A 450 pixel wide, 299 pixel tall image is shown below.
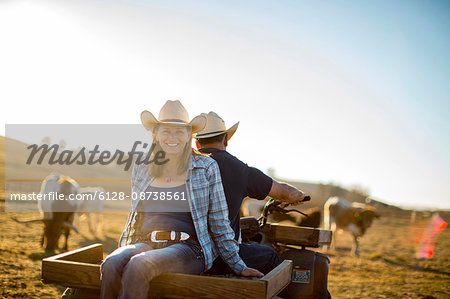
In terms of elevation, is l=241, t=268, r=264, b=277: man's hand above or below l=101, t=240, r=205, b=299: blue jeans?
below

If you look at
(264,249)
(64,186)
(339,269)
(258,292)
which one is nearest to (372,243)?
(339,269)

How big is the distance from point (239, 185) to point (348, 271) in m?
7.77

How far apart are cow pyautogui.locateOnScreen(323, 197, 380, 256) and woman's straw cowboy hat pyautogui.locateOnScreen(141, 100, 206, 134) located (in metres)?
11.8

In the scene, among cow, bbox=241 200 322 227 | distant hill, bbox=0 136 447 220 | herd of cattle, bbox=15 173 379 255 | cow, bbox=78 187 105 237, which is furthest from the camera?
cow, bbox=78 187 105 237

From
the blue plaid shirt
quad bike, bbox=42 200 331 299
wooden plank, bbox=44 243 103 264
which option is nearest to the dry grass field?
wooden plank, bbox=44 243 103 264

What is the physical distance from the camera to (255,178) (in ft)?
10.4

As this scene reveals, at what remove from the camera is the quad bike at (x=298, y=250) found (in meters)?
3.57

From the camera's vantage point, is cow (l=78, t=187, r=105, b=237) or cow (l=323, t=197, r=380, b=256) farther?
cow (l=323, t=197, r=380, b=256)

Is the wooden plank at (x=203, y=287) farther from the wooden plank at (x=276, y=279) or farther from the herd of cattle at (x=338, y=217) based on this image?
the herd of cattle at (x=338, y=217)

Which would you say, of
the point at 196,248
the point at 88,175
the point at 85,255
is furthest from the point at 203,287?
the point at 88,175

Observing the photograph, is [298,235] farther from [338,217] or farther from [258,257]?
[338,217]

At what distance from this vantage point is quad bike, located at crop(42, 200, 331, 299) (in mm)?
2035

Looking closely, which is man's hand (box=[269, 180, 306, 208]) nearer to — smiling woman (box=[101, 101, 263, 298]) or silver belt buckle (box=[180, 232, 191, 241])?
smiling woman (box=[101, 101, 263, 298])

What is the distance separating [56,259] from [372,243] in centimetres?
1644
